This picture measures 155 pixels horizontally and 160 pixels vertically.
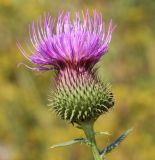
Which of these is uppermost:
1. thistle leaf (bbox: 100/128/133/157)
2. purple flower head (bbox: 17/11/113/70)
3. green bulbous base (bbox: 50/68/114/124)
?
purple flower head (bbox: 17/11/113/70)

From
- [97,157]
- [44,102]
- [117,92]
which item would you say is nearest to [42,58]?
[97,157]

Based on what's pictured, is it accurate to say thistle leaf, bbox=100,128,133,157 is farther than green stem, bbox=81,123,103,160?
→ No

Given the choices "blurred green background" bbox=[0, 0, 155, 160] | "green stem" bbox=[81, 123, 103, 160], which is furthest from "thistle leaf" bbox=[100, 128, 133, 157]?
"blurred green background" bbox=[0, 0, 155, 160]

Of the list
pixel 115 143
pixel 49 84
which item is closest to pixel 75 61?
pixel 115 143

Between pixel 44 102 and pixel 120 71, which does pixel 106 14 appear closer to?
pixel 120 71

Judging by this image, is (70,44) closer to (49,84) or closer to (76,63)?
(76,63)

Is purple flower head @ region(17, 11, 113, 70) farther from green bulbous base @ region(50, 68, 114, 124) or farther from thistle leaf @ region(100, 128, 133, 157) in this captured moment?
thistle leaf @ region(100, 128, 133, 157)

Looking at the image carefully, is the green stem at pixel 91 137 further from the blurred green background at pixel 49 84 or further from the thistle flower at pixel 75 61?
the blurred green background at pixel 49 84

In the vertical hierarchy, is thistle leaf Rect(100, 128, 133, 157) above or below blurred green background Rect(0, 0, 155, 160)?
below
